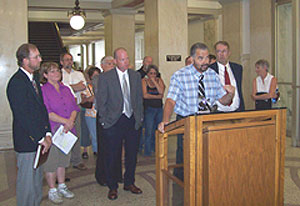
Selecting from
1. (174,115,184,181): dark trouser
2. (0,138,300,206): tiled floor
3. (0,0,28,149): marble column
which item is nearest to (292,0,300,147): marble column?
(0,138,300,206): tiled floor

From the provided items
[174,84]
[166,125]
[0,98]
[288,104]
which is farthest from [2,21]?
[288,104]

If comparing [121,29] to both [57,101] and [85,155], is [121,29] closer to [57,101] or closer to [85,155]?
[85,155]

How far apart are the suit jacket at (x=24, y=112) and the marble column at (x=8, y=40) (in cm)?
477

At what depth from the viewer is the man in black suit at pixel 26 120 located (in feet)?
10.7

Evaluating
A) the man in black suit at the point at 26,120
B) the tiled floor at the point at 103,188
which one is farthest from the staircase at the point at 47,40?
the man in black suit at the point at 26,120

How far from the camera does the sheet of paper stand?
170 inches

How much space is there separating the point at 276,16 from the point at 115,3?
5.26 m

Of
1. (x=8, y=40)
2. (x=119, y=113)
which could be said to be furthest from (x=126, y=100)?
(x=8, y=40)

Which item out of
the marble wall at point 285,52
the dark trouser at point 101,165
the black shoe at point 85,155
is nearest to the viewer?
the dark trouser at point 101,165

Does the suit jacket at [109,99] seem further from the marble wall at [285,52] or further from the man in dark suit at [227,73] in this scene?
the marble wall at [285,52]

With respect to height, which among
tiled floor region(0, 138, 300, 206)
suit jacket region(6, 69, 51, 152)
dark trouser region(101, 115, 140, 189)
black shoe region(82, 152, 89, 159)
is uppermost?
suit jacket region(6, 69, 51, 152)

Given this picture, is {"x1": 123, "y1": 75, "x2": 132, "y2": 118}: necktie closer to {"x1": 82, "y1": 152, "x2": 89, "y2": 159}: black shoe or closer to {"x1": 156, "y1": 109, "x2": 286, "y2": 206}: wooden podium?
{"x1": 156, "y1": 109, "x2": 286, "y2": 206}: wooden podium

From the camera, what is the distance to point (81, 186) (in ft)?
16.6

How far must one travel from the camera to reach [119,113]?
4.51 metres
